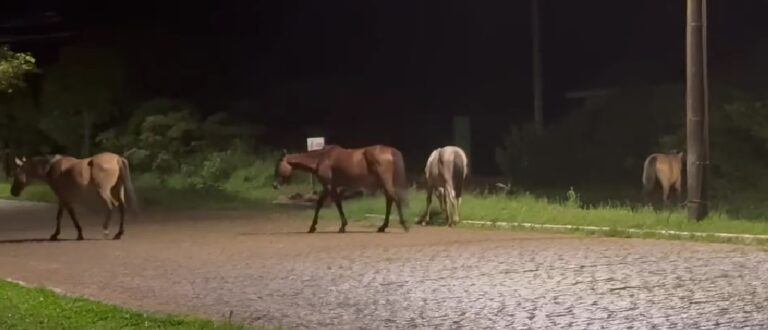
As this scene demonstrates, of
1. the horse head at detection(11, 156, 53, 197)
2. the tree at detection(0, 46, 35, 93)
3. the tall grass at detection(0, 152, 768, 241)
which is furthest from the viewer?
the tree at detection(0, 46, 35, 93)

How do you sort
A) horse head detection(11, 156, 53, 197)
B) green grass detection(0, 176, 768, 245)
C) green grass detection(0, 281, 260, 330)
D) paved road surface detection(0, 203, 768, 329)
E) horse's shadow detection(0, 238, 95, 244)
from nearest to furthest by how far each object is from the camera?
green grass detection(0, 281, 260, 330), paved road surface detection(0, 203, 768, 329), green grass detection(0, 176, 768, 245), horse's shadow detection(0, 238, 95, 244), horse head detection(11, 156, 53, 197)

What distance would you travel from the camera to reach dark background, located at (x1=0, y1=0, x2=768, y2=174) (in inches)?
1583

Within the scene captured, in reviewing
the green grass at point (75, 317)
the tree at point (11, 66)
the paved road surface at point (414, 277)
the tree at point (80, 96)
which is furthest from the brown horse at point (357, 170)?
the tree at point (80, 96)

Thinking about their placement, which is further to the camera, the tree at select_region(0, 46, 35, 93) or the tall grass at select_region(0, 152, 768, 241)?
the tree at select_region(0, 46, 35, 93)

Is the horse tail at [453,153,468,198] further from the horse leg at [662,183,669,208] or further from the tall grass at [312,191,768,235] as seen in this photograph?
the horse leg at [662,183,669,208]

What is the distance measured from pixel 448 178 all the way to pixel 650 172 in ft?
12.1

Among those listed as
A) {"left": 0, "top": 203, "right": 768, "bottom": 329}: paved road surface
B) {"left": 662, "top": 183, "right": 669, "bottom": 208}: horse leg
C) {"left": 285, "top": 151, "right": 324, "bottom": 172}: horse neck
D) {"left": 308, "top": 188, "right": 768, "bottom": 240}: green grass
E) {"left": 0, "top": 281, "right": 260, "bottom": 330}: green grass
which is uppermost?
{"left": 285, "top": 151, "right": 324, "bottom": 172}: horse neck

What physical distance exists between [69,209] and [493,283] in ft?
31.4

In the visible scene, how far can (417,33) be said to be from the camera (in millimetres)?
48625

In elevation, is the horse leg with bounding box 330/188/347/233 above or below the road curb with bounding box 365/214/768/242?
above

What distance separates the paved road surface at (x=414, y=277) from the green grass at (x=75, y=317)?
0.64m

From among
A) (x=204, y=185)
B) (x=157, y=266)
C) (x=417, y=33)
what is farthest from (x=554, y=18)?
(x=157, y=266)

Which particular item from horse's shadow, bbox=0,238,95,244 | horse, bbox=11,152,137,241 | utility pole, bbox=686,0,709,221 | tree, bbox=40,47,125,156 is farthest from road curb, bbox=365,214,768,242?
tree, bbox=40,47,125,156

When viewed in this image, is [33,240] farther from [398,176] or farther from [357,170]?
[398,176]
